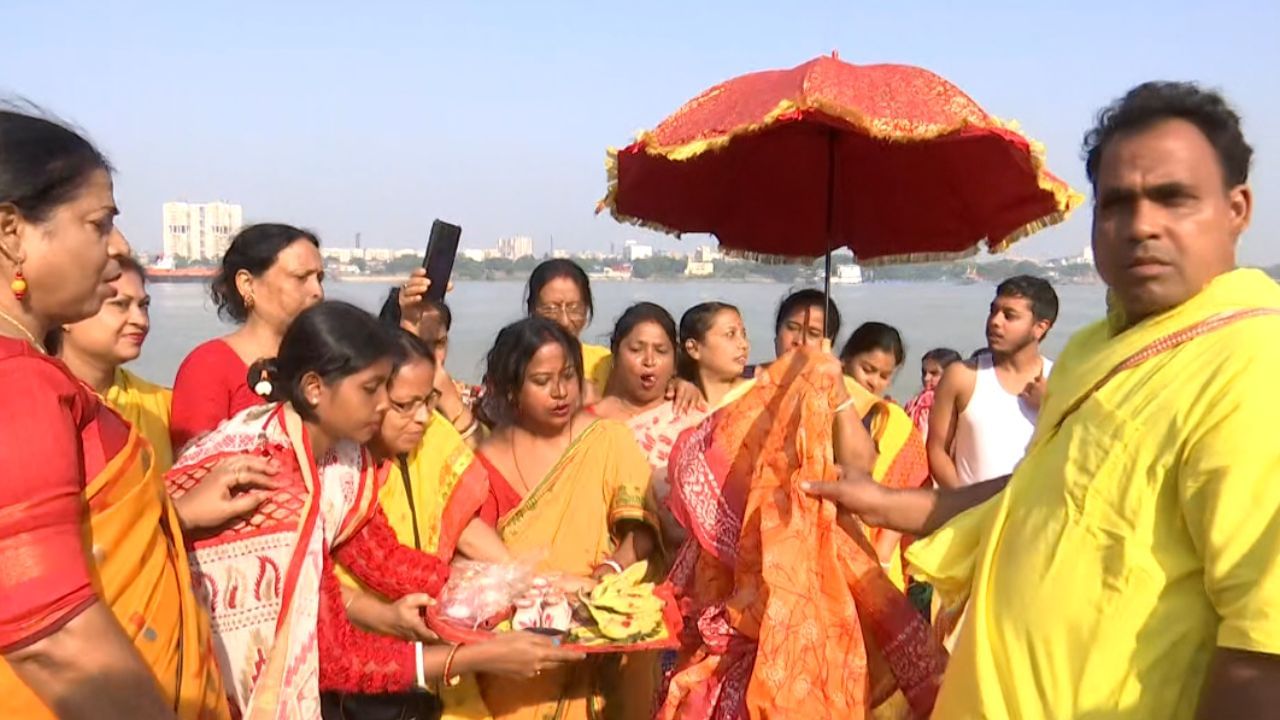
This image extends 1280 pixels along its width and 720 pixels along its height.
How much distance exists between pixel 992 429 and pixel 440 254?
2.86 m

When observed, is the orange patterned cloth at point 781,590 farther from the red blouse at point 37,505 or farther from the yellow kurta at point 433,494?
the red blouse at point 37,505

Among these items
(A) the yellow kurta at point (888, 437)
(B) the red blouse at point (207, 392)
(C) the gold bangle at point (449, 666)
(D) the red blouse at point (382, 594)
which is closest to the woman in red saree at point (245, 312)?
(B) the red blouse at point (207, 392)

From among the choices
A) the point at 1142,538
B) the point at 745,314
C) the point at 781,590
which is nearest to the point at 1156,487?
the point at 1142,538

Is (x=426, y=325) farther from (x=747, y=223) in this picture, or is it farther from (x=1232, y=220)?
(x=1232, y=220)

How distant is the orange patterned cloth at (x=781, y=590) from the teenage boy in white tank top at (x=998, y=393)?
2531 mm

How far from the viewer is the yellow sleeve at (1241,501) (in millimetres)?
1460

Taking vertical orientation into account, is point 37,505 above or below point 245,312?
below

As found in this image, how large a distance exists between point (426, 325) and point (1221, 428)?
131 inches

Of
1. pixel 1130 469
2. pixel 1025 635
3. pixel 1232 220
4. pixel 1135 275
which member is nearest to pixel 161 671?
pixel 1025 635

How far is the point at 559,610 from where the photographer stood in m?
3.16

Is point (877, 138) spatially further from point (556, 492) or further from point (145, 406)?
point (145, 406)

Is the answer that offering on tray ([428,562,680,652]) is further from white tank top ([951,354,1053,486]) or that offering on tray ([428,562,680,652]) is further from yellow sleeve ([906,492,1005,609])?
white tank top ([951,354,1053,486])

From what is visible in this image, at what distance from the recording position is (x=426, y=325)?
4.37 metres

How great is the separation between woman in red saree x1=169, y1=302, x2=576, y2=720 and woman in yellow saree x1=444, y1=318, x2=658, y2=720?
0.42 metres
